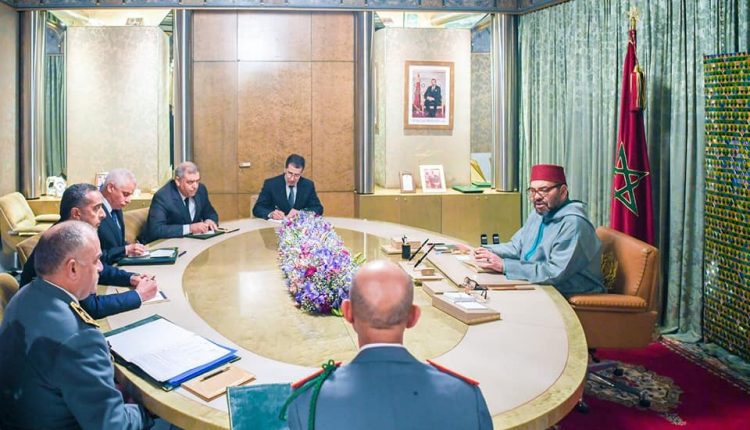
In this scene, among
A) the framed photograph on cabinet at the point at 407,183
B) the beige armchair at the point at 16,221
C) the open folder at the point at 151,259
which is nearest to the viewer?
the open folder at the point at 151,259

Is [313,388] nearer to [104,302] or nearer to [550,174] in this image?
[104,302]

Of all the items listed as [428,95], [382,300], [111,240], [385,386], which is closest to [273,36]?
[428,95]

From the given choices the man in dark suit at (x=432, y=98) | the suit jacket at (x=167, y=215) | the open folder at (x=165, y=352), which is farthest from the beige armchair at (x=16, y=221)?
the open folder at (x=165, y=352)

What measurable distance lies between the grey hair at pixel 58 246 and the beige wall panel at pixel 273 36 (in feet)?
17.3

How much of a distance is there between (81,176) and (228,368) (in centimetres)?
584

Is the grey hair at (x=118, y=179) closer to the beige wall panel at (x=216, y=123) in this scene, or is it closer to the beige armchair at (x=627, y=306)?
the beige armchair at (x=627, y=306)

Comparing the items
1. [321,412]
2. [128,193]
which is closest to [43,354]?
[321,412]

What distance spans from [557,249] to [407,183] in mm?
3797

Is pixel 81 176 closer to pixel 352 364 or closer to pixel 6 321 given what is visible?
pixel 6 321

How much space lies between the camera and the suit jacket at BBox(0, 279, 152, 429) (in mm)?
1771

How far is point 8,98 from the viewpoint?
264 inches

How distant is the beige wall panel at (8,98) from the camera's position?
6.57 m

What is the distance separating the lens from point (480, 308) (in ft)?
8.59

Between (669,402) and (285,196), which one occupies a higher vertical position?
(285,196)
